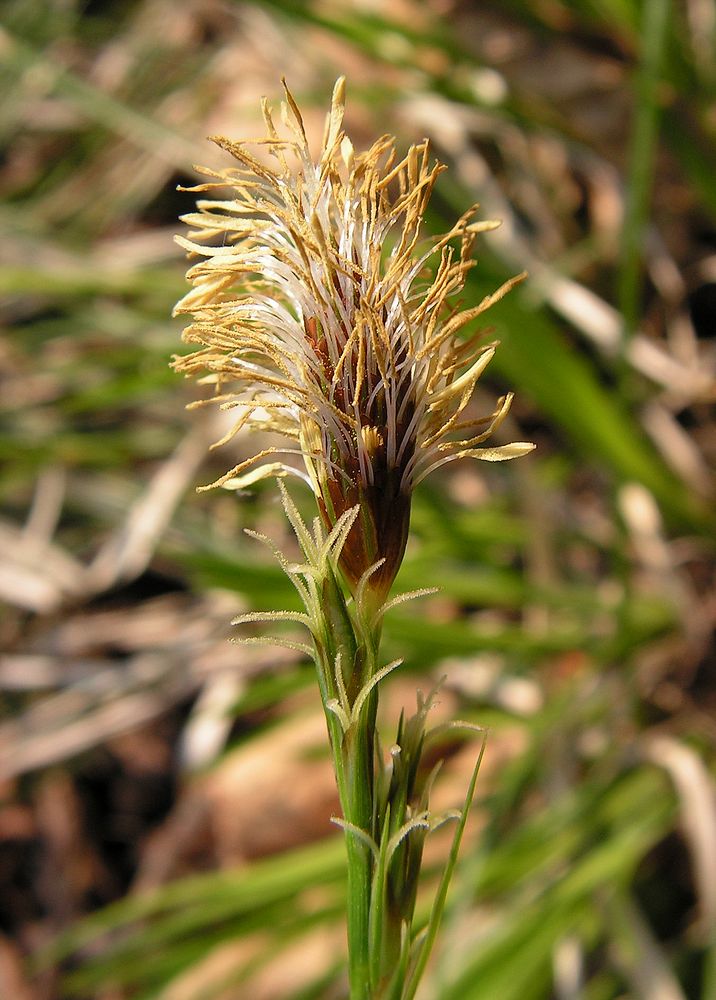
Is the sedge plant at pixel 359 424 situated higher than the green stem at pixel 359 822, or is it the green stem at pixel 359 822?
the sedge plant at pixel 359 424

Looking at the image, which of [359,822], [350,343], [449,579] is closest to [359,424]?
[350,343]

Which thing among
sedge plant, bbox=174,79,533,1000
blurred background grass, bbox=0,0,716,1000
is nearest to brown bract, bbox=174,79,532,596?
sedge plant, bbox=174,79,533,1000

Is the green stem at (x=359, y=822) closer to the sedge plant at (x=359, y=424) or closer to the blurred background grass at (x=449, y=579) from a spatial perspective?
the sedge plant at (x=359, y=424)

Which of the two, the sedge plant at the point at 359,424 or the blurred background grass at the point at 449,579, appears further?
the blurred background grass at the point at 449,579

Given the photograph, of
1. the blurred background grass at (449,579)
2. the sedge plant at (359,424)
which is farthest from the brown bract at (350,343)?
the blurred background grass at (449,579)

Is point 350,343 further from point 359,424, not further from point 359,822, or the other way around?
point 359,822

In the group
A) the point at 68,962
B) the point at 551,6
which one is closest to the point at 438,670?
the point at 68,962

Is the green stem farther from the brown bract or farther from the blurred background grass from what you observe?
the blurred background grass
